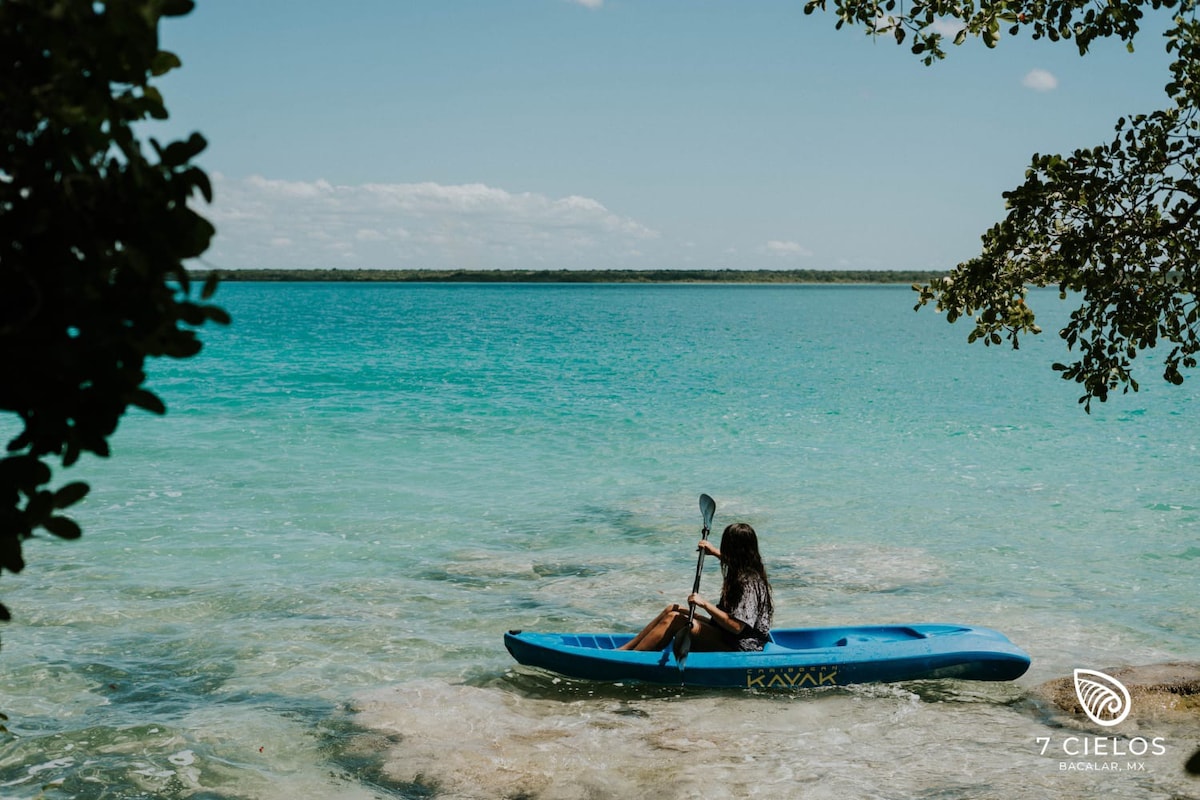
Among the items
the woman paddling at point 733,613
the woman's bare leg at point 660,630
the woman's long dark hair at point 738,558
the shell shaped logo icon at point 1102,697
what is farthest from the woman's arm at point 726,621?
the shell shaped logo icon at point 1102,697

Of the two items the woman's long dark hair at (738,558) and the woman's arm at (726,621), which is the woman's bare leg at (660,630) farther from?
the woman's long dark hair at (738,558)

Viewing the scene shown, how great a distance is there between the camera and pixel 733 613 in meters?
8.63

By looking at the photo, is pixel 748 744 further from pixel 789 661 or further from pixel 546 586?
pixel 546 586

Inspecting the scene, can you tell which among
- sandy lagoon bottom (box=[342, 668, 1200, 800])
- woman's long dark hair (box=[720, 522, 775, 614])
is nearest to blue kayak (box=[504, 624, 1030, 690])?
sandy lagoon bottom (box=[342, 668, 1200, 800])

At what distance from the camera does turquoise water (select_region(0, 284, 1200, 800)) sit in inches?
285

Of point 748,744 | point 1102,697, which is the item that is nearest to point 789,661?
point 748,744

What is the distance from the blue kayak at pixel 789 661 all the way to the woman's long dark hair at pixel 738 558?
527 millimetres

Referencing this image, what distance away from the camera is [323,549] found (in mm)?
13805

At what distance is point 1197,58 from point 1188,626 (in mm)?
7340

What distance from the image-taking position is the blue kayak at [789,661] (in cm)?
845

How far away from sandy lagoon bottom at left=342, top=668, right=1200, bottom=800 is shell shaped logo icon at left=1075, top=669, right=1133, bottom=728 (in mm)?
132

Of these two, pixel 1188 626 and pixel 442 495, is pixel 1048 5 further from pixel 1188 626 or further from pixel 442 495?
pixel 442 495

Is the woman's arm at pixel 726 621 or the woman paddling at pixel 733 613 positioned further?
the woman's arm at pixel 726 621

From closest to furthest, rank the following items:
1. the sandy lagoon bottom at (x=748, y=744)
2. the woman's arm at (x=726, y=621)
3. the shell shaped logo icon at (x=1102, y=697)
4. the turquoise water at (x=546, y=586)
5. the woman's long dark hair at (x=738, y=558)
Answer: the sandy lagoon bottom at (x=748, y=744) → the turquoise water at (x=546, y=586) → the shell shaped logo icon at (x=1102, y=697) → the woman's long dark hair at (x=738, y=558) → the woman's arm at (x=726, y=621)
